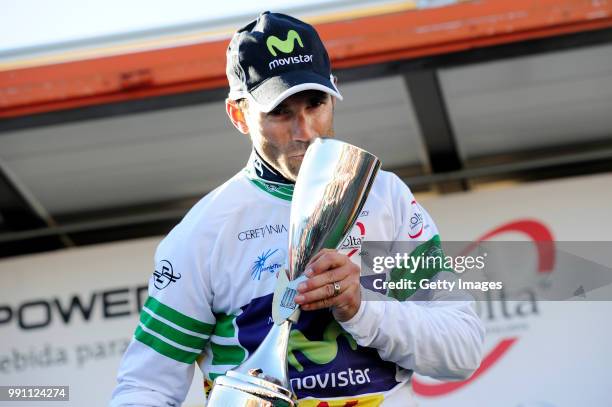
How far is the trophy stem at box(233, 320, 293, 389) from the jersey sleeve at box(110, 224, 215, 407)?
0.25 m

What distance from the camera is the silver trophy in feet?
5.59

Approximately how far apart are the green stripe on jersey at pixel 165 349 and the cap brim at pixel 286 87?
464mm

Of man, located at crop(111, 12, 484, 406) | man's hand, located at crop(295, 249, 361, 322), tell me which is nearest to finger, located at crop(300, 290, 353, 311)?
man's hand, located at crop(295, 249, 361, 322)

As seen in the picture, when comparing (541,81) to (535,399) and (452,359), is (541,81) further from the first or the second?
(452,359)

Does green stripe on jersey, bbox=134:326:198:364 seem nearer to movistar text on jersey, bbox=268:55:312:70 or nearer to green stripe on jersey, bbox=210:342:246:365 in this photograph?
green stripe on jersey, bbox=210:342:246:365

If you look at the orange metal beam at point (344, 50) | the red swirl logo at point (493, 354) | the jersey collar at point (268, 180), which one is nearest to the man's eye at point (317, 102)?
the jersey collar at point (268, 180)

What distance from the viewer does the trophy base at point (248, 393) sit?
1.63 m

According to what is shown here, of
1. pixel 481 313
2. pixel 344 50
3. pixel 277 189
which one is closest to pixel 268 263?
pixel 277 189

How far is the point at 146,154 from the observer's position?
4.41 metres

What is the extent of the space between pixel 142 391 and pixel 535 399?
8.07 ft

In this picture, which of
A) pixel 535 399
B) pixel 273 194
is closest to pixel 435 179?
pixel 535 399

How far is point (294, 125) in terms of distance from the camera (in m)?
1.92

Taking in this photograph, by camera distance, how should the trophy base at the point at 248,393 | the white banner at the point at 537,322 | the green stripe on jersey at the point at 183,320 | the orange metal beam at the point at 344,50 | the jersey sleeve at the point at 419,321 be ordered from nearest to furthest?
the trophy base at the point at 248,393 < the jersey sleeve at the point at 419,321 < the green stripe on jersey at the point at 183,320 < the orange metal beam at the point at 344,50 < the white banner at the point at 537,322

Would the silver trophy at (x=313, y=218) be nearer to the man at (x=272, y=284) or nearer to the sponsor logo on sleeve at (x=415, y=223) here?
the man at (x=272, y=284)
